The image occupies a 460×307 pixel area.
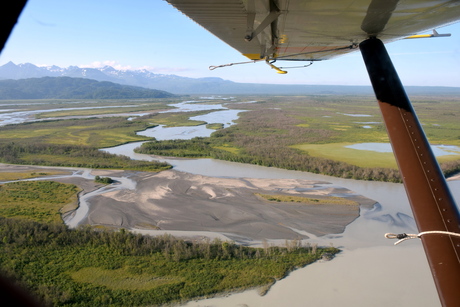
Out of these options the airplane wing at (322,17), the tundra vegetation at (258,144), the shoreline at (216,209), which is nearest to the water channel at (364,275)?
the shoreline at (216,209)

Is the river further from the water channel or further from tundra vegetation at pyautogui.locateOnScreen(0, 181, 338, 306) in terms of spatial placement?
tundra vegetation at pyautogui.locateOnScreen(0, 181, 338, 306)

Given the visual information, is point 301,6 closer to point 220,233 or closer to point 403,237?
point 403,237

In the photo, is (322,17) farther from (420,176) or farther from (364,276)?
(364,276)

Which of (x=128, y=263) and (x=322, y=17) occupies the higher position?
(x=322, y=17)

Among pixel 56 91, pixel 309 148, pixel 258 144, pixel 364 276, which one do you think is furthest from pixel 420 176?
pixel 56 91

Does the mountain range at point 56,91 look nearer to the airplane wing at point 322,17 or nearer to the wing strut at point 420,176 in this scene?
the airplane wing at point 322,17

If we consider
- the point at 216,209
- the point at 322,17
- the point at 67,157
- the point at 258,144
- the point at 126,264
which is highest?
the point at 322,17
